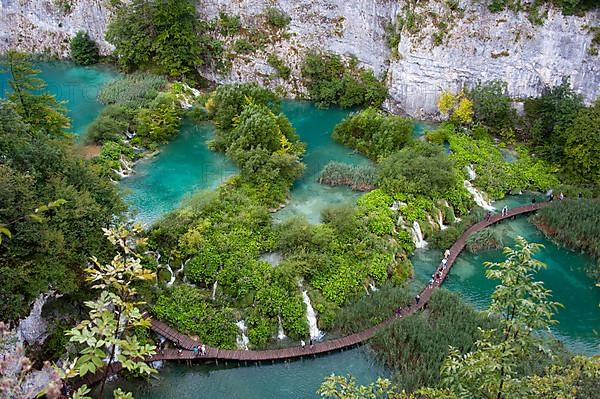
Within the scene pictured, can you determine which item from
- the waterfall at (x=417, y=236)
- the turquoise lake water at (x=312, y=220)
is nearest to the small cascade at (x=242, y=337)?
the turquoise lake water at (x=312, y=220)

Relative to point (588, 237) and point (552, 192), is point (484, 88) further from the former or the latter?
point (588, 237)

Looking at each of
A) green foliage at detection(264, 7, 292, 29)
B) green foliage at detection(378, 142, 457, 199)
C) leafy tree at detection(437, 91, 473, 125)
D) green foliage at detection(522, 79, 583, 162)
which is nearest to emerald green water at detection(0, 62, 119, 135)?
green foliage at detection(264, 7, 292, 29)

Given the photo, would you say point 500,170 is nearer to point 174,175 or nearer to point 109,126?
point 174,175

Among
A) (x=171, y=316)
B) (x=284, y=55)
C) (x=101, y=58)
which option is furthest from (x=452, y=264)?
(x=101, y=58)

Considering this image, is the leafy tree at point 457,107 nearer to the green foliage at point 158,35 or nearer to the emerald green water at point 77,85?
the green foliage at point 158,35

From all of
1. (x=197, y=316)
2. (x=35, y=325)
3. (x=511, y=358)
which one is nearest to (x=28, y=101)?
(x=35, y=325)
